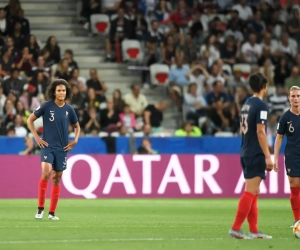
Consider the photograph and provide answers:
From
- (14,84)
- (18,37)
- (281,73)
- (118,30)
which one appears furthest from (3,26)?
(281,73)

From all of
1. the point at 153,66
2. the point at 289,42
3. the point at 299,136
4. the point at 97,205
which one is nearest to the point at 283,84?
the point at 289,42

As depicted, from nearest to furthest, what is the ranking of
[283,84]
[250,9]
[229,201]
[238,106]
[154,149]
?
[229,201] → [154,149] → [238,106] → [283,84] → [250,9]

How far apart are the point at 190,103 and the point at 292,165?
39.6ft

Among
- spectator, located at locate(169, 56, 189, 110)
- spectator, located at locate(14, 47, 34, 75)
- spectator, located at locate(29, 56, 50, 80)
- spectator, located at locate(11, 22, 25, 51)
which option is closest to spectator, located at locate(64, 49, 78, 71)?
spectator, located at locate(29, 56, 50, 80)

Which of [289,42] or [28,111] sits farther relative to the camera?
[289,42]

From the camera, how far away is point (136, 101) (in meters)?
25.6

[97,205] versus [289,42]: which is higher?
[289,42]

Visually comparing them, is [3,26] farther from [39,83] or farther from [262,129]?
[262,129]

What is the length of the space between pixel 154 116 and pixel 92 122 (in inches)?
77.7

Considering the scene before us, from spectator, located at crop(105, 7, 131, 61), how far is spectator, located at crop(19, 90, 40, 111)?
4282mm

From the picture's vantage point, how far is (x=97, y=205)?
1950cm

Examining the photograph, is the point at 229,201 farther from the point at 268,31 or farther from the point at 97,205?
the point at 268,31

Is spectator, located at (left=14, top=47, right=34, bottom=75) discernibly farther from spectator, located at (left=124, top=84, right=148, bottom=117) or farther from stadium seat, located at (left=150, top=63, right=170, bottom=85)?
stadium seat, located at (left=150, top=63, right=170, bottom=85)

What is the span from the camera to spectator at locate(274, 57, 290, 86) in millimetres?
28594
